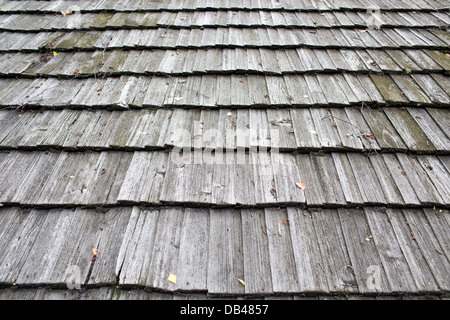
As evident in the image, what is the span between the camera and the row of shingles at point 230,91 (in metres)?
1.71

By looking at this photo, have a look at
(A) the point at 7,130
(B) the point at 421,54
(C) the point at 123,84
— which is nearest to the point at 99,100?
(C) the point at 123,84

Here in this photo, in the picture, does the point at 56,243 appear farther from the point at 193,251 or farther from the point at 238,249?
the point at 238,249

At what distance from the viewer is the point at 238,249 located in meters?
1.20

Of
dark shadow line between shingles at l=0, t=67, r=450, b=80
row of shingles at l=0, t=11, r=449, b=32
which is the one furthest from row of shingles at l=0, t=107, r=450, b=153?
row of shingles at l=0, t=11, r=449, b=32

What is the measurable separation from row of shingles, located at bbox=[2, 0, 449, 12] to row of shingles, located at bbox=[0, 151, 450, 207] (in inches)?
70.1

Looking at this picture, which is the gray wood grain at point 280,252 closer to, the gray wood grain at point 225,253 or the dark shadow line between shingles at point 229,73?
the gray wood grain at point 225,253

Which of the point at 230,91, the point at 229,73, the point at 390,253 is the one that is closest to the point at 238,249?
the point at 390,253

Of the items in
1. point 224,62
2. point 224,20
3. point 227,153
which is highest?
point 224,20

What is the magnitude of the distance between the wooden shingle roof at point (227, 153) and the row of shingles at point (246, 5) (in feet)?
0.13

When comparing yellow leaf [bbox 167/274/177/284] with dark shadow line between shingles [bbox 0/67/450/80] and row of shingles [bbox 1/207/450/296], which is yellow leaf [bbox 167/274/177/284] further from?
dark shadow line between shingles [bbox 0/67/450/80]

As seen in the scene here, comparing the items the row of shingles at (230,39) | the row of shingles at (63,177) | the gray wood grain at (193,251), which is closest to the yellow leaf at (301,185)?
the gray wood grain at (193,251)

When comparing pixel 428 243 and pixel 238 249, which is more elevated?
pixel 428 243

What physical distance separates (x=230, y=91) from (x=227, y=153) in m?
0.58
